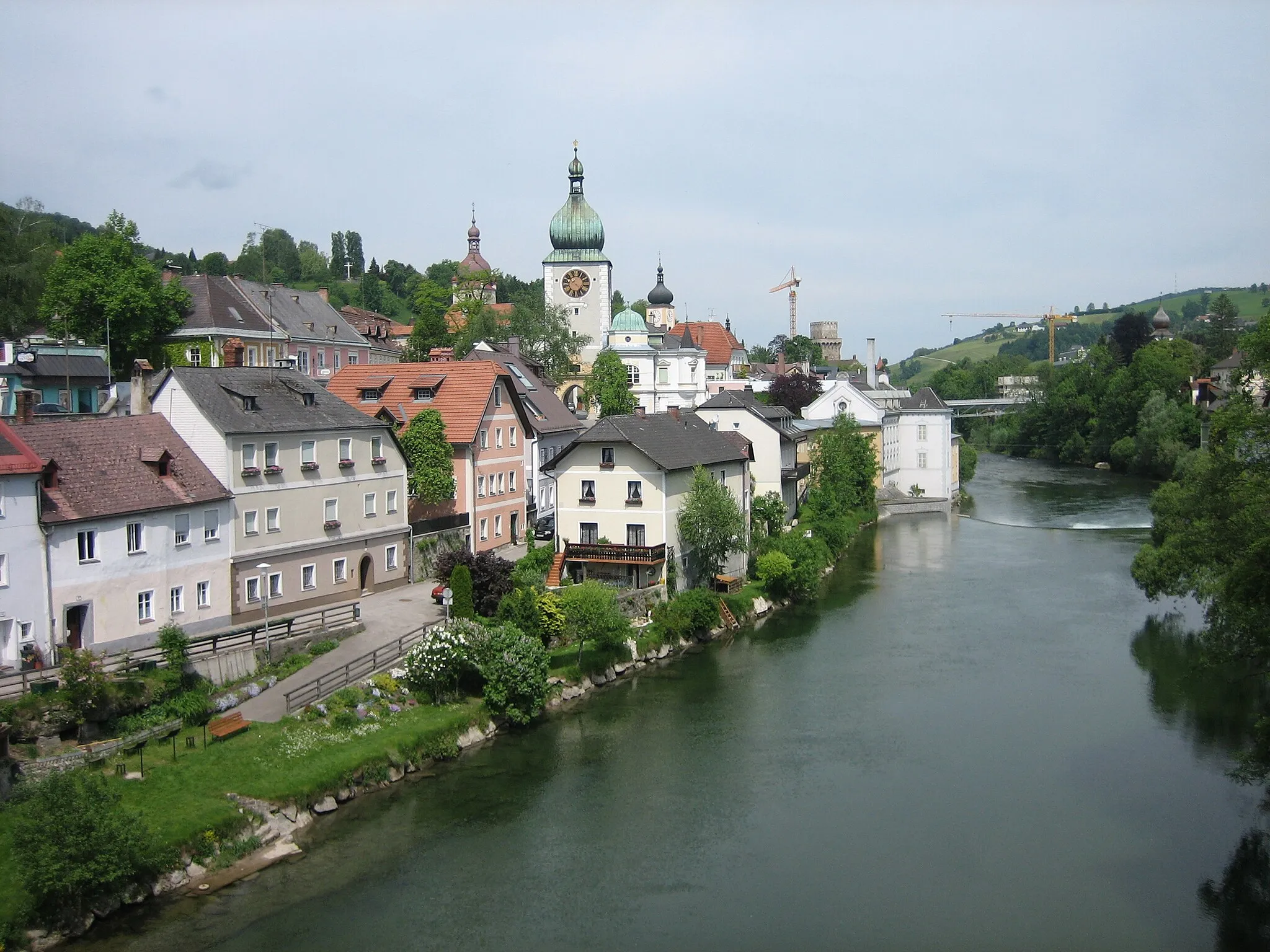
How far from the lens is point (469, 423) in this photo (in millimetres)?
36938

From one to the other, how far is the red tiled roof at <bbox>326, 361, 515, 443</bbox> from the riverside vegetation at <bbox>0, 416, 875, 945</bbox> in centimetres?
526

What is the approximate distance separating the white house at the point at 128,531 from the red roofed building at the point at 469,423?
9.05 m

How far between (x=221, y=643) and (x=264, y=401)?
7.57 m

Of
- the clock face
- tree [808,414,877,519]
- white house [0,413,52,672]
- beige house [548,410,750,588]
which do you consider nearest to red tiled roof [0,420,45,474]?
white house [0,413,52,672]

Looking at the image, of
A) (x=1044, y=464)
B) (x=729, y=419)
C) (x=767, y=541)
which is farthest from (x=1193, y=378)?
(x=767, y=541)

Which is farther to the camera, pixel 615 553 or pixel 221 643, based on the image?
pixel 615 553

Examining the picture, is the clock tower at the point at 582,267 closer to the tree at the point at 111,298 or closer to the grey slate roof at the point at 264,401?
the tree at the point at 111,298

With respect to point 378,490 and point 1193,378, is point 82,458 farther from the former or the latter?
point 1193,378

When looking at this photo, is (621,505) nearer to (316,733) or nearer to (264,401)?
(264,401)

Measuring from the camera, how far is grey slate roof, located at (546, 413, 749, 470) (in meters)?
35.8

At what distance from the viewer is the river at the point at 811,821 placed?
17516 millimetres

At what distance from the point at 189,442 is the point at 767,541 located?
21224 mm

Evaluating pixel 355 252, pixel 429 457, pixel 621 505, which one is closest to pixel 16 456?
pixel 429 457

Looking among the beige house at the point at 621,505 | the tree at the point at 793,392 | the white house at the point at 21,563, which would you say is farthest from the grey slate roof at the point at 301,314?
the tree at the point at 793,392
